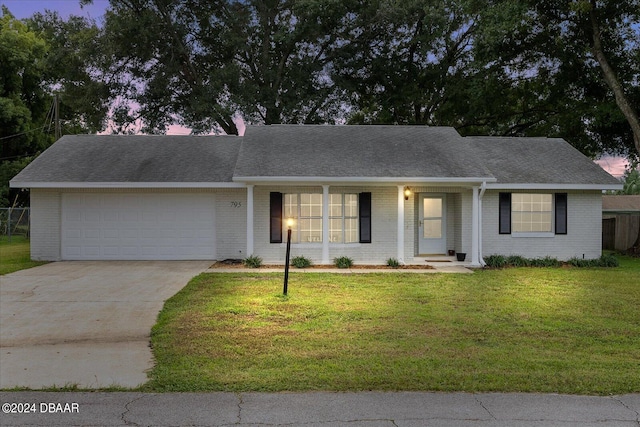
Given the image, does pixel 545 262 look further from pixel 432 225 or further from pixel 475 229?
pixel 432 225

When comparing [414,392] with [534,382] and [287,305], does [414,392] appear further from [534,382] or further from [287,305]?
[287,305]

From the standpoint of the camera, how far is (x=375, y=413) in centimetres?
421

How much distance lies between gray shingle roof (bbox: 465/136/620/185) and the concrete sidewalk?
37.6 feet

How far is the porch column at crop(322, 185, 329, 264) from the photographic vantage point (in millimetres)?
14297

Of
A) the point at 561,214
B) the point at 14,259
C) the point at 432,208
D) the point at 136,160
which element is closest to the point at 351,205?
the point at 432,208

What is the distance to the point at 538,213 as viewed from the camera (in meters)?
15.5

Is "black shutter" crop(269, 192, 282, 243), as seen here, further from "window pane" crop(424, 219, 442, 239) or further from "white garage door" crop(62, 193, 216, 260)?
"window pane" crop(424, 219, 442, 239)

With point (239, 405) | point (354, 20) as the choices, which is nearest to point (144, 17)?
point (354, 20)

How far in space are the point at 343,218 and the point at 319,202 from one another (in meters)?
0.84

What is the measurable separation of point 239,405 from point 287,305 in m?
4.30

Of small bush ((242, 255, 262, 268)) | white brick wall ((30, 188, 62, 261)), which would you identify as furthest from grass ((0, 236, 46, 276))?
small bush ((242, 255, 262, 268))

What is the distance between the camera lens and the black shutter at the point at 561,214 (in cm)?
1538

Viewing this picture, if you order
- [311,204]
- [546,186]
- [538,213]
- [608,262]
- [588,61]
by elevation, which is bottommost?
[608,262]

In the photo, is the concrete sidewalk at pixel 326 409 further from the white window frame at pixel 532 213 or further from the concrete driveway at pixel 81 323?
the white window frame at pixel 532 213
